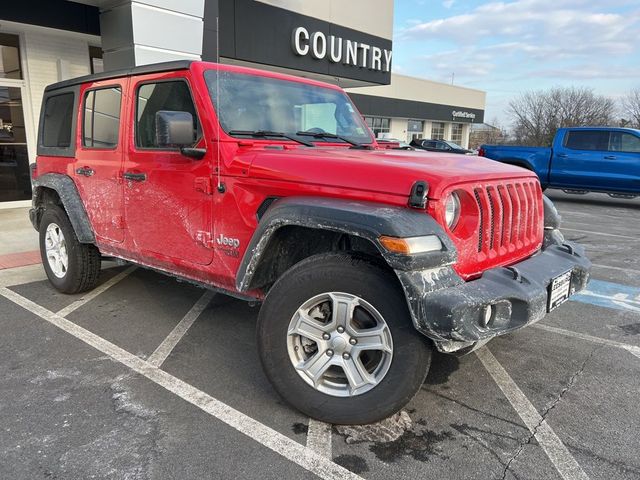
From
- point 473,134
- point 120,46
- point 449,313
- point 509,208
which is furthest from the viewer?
point 473,134

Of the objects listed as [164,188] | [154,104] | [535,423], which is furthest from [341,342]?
[154,104]

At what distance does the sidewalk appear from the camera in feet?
20.5

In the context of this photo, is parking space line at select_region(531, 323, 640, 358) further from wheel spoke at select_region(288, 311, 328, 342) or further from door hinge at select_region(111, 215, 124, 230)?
door hinge at select_region(111, 215, 124, 230)

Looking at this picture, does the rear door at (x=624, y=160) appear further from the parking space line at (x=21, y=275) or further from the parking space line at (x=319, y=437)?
the parking space line at (x=21, y=275)

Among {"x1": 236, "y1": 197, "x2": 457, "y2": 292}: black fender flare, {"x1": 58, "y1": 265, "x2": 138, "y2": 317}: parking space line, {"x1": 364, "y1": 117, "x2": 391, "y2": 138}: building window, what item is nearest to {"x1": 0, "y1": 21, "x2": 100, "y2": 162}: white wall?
{"x1": 58, "y1": 265, "x2": 138, "y2": 317}: parking space line

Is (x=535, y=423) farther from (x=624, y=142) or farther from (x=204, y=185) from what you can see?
(x=624, y=142)

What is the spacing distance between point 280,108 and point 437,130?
36447 mm

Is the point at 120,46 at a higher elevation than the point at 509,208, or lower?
higher

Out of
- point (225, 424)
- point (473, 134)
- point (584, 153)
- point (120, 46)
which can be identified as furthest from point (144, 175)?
→ point (473, 134)

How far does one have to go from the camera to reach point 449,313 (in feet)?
7.29

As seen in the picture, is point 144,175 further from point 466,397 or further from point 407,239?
point 466,397

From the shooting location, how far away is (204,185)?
3.26 m

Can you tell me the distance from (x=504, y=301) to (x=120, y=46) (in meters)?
7.78

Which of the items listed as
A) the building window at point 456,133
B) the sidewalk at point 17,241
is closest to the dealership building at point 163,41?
the sidewalk at point 17,241
